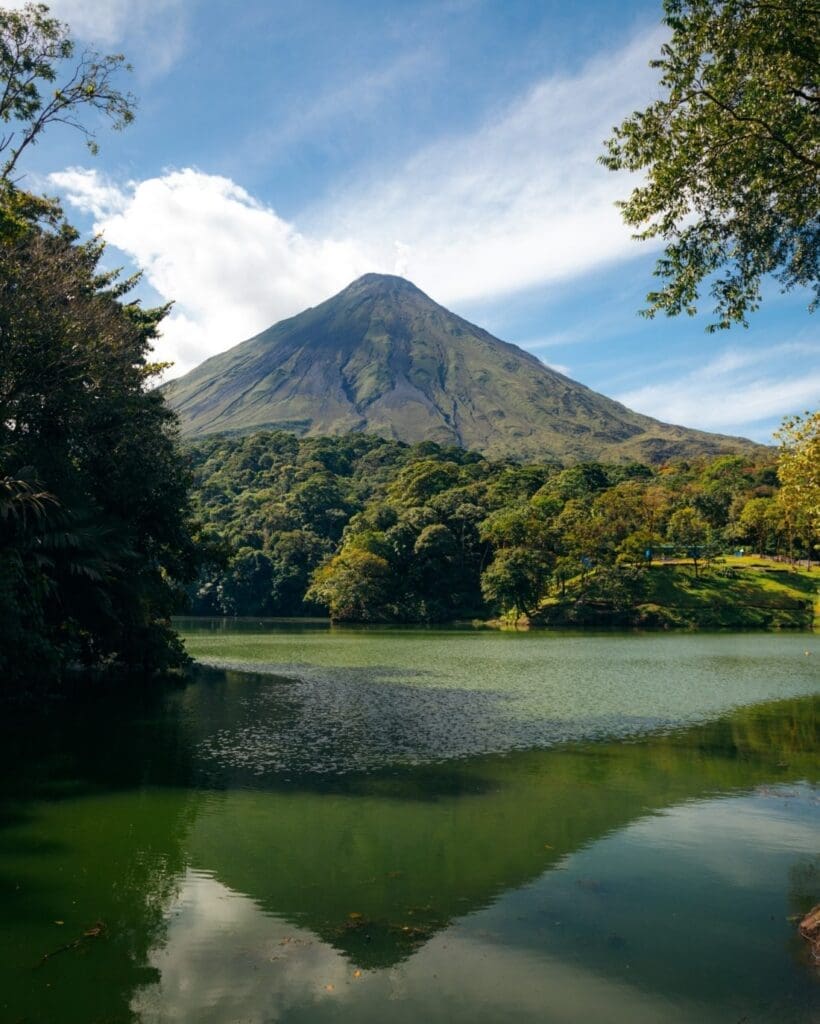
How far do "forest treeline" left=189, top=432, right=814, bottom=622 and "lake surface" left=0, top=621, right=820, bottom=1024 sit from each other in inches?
1813

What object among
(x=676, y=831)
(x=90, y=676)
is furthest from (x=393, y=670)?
(x=676, y=831)

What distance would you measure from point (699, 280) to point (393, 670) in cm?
2236

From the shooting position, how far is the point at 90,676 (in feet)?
79.9

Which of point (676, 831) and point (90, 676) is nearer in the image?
point (676, 831)

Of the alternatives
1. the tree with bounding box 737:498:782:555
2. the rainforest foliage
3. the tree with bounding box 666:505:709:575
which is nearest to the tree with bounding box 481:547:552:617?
the tree with bounding box 666:505:709:575

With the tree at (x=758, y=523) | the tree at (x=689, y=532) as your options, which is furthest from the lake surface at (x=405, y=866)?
the tree at (x=758, y=523)

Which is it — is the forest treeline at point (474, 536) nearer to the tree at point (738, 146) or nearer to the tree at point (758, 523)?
the tree at point (758, 523)

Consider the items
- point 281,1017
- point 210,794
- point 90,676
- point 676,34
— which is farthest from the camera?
point 90,676

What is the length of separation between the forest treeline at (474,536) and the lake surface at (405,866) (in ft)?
151

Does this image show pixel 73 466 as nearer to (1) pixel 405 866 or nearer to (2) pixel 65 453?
(2) pixel 65 453

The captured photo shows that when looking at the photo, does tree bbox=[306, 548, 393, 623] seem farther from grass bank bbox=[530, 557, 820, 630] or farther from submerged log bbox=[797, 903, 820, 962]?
submerged log bbox=[797, 903, 820, 962]

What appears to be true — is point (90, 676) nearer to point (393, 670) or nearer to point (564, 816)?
point (393, 670)

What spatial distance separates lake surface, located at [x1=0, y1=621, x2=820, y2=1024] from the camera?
607 cm

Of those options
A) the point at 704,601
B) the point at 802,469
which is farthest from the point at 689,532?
the point at 802,469
